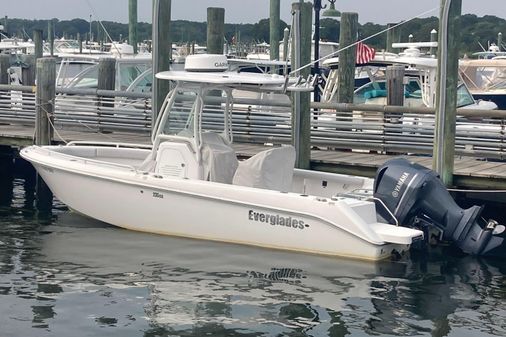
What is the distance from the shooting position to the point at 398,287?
9.57 m

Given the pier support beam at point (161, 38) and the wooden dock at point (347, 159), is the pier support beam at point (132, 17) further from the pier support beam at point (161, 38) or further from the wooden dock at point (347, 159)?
the pier support beam at point (161, 38)

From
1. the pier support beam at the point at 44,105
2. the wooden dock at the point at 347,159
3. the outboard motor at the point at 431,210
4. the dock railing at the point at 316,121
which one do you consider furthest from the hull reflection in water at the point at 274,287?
the pier support beam at the point at 44,105

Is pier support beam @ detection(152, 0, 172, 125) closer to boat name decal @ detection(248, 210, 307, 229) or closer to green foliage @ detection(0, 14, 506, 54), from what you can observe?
boat name decal @ detection(248, 210, 307, 229)

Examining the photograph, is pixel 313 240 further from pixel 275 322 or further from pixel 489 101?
pixel 489 101

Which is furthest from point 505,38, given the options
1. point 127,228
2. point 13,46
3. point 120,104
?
point 127,228

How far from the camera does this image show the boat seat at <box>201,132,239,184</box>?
37.0 feet

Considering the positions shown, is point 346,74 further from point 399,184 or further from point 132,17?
point 132,17

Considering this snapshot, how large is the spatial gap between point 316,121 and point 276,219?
128 inches

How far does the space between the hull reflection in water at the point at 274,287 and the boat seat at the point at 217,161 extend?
79cm

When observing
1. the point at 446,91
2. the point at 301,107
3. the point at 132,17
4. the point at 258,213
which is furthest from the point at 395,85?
the point at 132,17

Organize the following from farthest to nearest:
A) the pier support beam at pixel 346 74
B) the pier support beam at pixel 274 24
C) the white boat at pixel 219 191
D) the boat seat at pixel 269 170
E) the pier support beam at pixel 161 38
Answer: the pier support beam at pixel 274 24 < the pier support beam at pixel 346 74 < the pier support beam at pixel 161 38 < the boat seat at pixel 269 170 < the white boat at pixel 219 191

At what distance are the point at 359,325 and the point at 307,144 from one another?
14.8ft

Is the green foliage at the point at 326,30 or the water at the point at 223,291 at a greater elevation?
the green foliage at the point at 326,30

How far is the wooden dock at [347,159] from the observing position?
11320 mm
